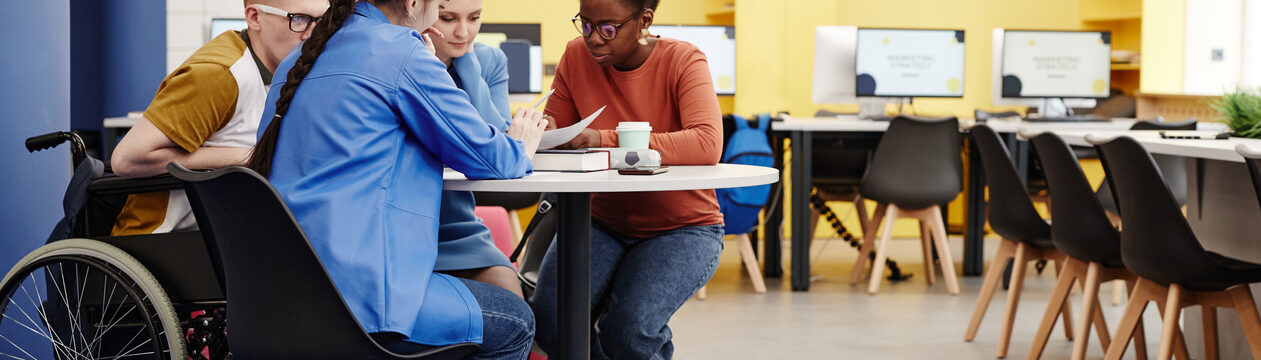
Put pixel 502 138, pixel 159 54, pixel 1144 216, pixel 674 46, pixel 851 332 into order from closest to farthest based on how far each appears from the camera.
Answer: pixel 502 138
pixel 674 46
pixel 1144 216
pixel 851 332
pixel 159 54

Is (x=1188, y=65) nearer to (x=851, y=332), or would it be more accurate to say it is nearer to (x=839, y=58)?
(x=839, y=58)

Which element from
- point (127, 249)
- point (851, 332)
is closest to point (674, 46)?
point (127, 249)

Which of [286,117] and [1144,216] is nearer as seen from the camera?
[286,117]

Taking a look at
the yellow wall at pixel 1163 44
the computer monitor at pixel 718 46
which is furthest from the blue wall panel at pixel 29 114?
the yellow wall at pixel 1163 44

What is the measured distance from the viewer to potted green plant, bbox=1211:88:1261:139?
2.85 metres

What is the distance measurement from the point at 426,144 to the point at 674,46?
764 millimetres

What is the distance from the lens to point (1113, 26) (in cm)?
702

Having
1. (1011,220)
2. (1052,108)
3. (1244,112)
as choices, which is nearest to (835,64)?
(1052,108)

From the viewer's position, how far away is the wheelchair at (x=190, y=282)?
1.43m

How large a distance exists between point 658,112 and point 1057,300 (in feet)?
4.89

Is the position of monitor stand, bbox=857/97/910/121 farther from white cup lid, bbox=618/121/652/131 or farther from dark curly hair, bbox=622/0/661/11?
white cup lid, bbox=618/121/652/131

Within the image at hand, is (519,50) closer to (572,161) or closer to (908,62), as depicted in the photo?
(908,62)

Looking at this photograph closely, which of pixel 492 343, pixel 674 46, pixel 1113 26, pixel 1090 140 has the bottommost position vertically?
pixel 492 343

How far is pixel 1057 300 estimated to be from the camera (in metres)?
3.09
